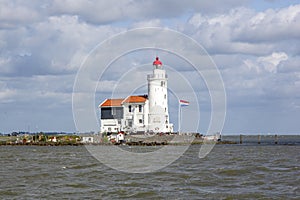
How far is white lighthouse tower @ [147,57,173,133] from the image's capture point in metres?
99.2

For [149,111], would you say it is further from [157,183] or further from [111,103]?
[157,183]

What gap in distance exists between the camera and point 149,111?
3942 inches

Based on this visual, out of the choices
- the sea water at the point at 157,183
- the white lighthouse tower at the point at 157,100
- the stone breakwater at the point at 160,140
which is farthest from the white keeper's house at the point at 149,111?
the sea water at the point at 157,183

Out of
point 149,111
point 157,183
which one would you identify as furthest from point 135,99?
point 157,183

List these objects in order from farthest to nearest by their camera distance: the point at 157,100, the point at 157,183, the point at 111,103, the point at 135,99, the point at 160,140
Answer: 1. the point at 111,103
2. the point at 135,99
3. the point at 157,100
4. the point at 160,140
5. the point at 157,183

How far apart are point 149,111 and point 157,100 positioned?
2666 mm

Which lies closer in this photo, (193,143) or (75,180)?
(75,180)

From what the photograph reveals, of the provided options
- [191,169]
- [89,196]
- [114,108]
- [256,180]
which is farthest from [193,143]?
[89,196]

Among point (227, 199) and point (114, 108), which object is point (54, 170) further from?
point (114, 108)

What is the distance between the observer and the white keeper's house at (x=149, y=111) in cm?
9931

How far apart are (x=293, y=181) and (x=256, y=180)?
6.84 feet

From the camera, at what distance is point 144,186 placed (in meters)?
29.9

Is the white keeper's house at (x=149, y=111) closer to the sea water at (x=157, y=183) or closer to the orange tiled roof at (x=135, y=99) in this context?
the orange tiled roof at (x=135, y=99)

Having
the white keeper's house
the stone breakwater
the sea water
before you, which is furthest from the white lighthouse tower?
the sea water
